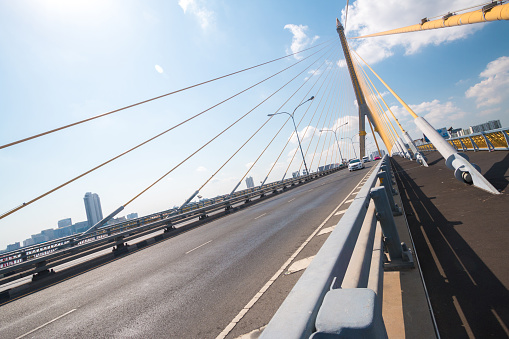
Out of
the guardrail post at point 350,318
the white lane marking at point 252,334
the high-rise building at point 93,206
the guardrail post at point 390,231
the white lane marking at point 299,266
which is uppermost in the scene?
the high-rise building at point 93,206

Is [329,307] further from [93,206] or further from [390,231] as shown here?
[93,206]

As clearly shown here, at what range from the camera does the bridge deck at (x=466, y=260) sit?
92.0 inches

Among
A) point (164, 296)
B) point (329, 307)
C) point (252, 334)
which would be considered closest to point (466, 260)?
point (252, 334)

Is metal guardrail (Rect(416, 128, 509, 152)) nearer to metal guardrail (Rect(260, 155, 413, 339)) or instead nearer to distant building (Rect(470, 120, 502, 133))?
distant building (Rect(470, 120, 502, 133))

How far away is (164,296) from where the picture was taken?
522 cm

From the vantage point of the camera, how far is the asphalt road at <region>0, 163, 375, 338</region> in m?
4.09

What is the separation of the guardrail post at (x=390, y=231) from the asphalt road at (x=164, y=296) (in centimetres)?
223

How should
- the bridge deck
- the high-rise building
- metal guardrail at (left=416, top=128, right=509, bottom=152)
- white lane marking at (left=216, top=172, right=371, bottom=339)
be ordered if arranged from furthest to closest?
the high-rise building, metal guardrail at (left=416, top=128, right=509, bottom=152), white lane marking at (left=216, top=172, right=371, bottom=339), the bridge deck

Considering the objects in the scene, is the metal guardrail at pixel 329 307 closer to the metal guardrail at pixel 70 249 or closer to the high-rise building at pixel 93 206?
the metal guardrail at pixel 70 249

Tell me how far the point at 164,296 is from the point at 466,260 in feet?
16.5

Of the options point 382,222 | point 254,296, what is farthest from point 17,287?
point 382,222

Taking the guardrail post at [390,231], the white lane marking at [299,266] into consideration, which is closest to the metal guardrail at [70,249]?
the white lane marking at [299,266]

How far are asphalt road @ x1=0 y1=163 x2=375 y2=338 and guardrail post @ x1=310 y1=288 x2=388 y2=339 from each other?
301cm

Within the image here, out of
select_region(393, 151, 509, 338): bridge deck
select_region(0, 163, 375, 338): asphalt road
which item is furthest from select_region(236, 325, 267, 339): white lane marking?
select_region(393, 151, 509, 338): bridge deck
